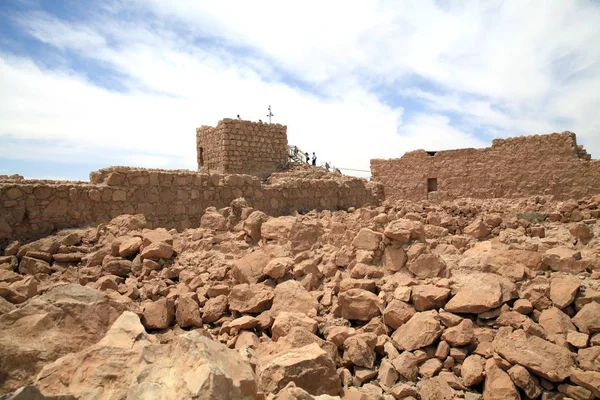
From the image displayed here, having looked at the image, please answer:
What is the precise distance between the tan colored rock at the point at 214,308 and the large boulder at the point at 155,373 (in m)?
1.78

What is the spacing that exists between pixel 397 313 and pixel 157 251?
3.20m

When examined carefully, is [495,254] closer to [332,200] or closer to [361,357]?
[361,357]

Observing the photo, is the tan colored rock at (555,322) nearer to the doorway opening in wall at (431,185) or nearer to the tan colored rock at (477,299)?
the tan colored rock at (477,299)

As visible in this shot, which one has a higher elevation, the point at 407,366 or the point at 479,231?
the point at 479,231

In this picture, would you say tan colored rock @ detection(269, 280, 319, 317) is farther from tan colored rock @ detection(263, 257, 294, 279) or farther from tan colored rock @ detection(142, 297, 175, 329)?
tan colored rock @ detection(142, 297, 175, 329)

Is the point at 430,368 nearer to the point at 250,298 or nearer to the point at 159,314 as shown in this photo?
the point at 250,298

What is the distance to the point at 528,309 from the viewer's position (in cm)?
373

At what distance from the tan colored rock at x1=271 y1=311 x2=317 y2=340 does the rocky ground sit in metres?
0.02

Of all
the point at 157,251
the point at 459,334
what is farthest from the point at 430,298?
the point at 157,251

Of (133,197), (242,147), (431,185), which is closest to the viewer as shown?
(133,197)

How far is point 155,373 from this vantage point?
7.19ft

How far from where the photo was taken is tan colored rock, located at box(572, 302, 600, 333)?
136 inches

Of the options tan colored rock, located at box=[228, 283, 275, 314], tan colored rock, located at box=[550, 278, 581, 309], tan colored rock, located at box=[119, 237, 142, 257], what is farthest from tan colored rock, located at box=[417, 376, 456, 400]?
tan colored rock, located at box=[119, 237, 142, 257]

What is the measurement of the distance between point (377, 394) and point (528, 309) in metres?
1.62
